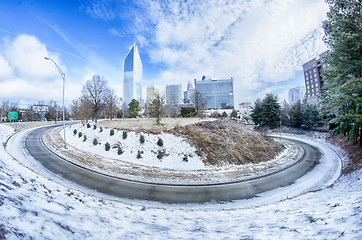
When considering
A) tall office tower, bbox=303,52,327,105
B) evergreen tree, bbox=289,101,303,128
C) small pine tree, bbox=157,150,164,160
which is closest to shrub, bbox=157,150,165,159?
small pine tree, bbox=157,150,164,160

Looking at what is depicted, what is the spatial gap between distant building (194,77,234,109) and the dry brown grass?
114 metres

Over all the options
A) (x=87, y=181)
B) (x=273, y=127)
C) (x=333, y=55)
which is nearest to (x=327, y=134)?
(x=273, y=127)

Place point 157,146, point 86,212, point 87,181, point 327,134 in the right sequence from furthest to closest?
point 327,134, point 157,146, point 87,181, point 86,212

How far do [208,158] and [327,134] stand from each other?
35686 millimetres

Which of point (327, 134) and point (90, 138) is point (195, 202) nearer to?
point (90, 138)

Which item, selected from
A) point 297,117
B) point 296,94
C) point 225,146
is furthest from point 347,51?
point 296,94

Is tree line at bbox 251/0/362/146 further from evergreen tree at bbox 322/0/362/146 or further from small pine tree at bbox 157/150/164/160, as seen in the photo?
small pine tree at bbox 157/150/164/160

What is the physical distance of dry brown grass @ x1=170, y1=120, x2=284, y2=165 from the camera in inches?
617

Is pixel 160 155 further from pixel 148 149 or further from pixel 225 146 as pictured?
pixel 225 146

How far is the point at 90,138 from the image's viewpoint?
1905 cm

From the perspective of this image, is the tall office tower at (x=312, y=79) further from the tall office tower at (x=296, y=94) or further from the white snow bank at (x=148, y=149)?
the white snow bank at (x=148, y=149)

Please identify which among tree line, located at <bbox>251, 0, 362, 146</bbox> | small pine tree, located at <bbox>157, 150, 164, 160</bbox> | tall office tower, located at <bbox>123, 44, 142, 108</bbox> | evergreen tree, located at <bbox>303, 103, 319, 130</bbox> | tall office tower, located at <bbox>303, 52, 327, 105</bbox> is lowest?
small pine tree, located at <bbox>157, 150, 164, 160</bbox>

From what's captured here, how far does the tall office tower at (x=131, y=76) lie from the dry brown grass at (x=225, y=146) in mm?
117232

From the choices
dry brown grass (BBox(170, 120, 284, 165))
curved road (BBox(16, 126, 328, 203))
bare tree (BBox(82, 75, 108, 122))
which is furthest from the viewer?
bare tree (BBox(82, 75, 108, 122))
